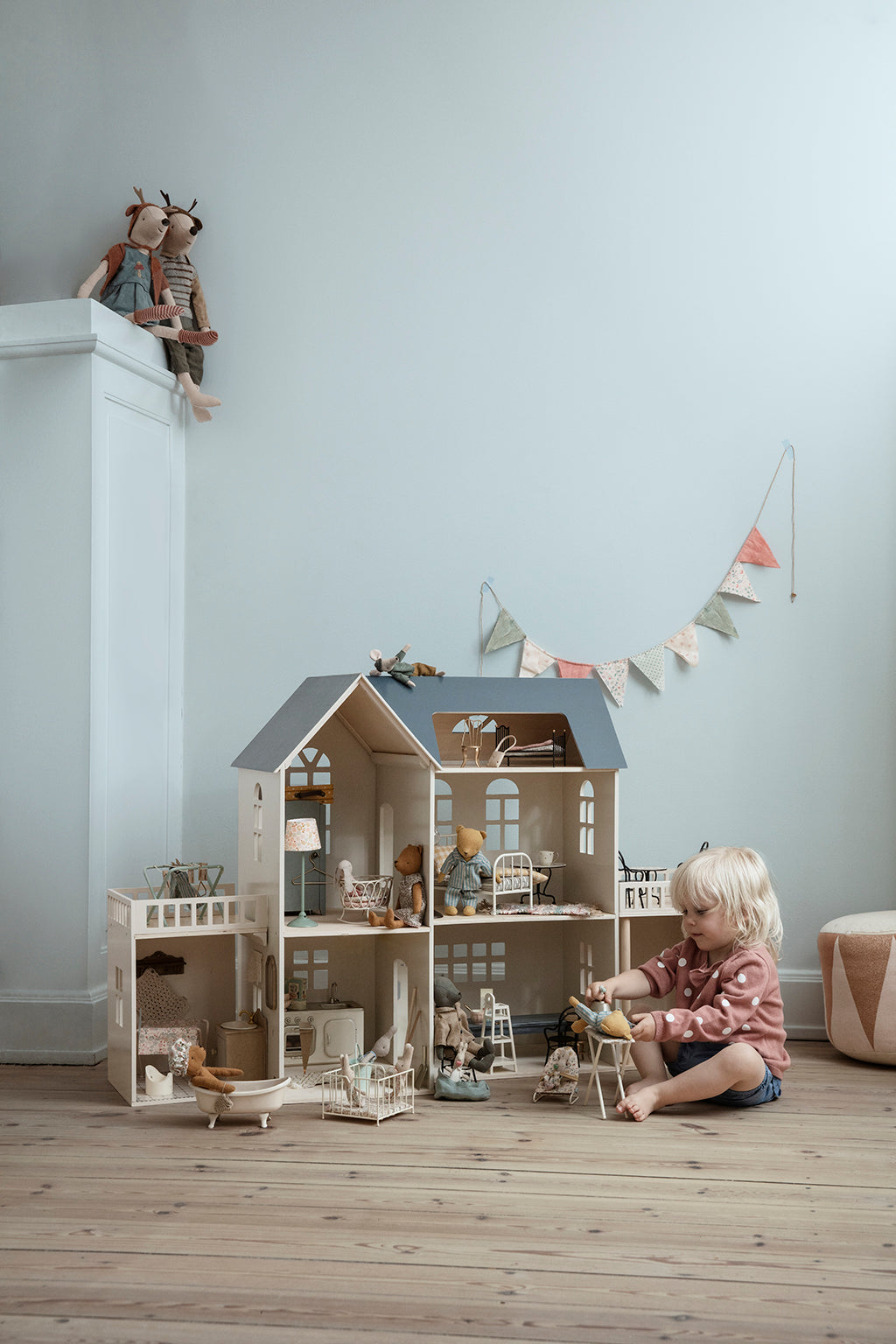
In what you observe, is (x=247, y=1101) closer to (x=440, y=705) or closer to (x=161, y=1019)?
(x=161, y=1019)

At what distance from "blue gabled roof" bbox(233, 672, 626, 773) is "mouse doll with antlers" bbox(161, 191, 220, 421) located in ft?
3.83

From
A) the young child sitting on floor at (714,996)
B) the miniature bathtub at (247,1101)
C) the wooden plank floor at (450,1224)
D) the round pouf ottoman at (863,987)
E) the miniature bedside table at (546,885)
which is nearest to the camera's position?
the wooden plank floor at (450,1224)

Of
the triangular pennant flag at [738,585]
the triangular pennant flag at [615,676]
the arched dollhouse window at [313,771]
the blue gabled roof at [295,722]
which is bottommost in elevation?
the arched dollhouse window at [313,771]

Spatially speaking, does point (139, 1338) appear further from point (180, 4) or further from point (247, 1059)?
point (180, 4)

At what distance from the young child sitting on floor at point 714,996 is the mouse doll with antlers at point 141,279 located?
227 centimetres

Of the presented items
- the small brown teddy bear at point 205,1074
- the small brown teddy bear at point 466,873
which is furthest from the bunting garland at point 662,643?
the small brown teddy bear at point 205,1074

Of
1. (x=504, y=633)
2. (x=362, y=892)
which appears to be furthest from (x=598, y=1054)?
(x=504, y=633)

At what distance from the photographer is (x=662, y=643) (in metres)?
3.72

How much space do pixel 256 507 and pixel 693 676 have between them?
155 cm

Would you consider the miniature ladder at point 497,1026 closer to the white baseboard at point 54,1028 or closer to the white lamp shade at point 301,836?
the white lamp shade at point 301,836

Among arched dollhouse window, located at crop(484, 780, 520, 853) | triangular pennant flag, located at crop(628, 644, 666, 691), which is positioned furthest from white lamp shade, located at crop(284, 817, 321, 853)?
triangular pennant flag, located at crop(628, 644, 666, 691)

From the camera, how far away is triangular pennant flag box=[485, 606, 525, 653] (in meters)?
3.69

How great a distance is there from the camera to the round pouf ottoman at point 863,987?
320cm

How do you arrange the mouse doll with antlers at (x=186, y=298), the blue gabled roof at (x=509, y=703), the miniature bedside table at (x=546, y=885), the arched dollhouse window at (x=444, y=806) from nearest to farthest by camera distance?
the blue gabled roof at (x=509, y=703) → the miniature bedside table at (x=546, y=885) → the arched dollhouse window at (x=444, y=806) → the mouse doll with antlers at (x=186, y=298)
